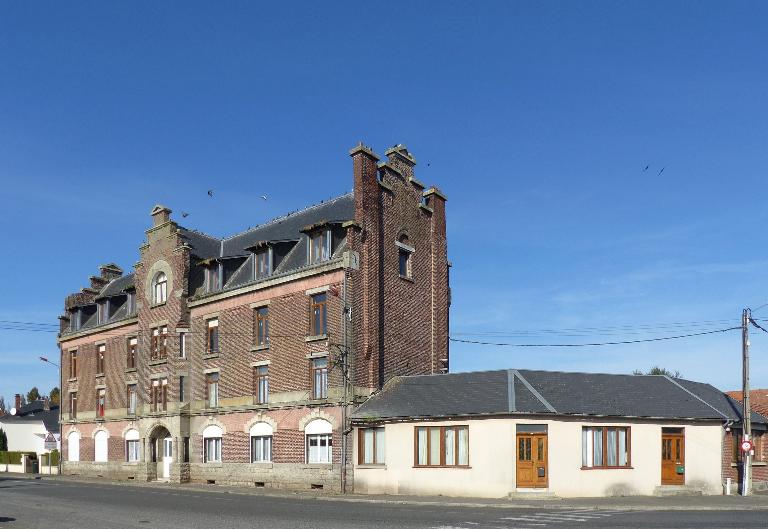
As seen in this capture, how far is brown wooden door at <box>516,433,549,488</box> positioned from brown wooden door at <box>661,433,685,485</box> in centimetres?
575

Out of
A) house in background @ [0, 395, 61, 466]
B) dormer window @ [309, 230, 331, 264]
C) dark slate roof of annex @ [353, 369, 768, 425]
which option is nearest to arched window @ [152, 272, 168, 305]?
dormer window @ [309, 230, 331, 264]

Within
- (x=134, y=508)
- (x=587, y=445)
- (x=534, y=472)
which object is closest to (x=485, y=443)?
(x=534, y=472)

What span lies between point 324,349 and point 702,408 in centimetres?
1707

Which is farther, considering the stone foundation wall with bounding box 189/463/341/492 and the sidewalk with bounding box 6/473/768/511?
the stone foundation wall with bounding box 189/463/341/492

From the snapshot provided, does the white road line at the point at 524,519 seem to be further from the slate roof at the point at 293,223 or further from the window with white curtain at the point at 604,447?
the slate roof at the point at 293,223

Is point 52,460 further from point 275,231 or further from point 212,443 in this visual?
point 275,231

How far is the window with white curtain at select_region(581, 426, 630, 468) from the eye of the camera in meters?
32.4

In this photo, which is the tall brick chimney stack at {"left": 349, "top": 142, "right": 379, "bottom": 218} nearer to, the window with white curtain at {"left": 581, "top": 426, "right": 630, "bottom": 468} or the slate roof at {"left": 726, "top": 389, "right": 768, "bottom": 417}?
the window with white curtain at {"left": 581, "top": 426, "right": 630, "bottom": 468}

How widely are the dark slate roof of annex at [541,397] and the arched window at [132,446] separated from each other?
1991cm

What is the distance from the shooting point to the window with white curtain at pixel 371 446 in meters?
34.9

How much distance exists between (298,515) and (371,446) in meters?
11.3

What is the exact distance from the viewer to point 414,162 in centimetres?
4203

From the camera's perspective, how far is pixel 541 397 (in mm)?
32594

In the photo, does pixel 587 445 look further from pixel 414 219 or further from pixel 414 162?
pixel 414 162
